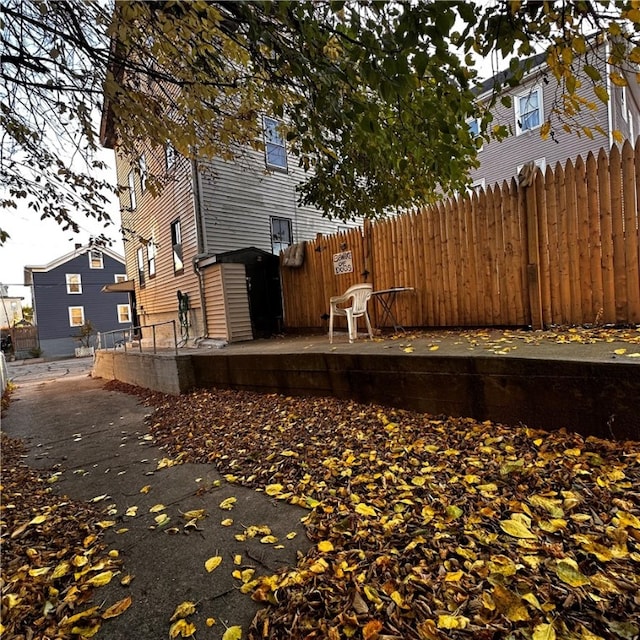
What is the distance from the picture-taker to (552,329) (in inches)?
171

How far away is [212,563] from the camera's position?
73.3 inches

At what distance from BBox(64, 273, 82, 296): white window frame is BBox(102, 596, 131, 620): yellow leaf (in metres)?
29.3

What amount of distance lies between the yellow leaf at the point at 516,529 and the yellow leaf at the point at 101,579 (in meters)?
1.99

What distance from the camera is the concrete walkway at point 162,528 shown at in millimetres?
1567

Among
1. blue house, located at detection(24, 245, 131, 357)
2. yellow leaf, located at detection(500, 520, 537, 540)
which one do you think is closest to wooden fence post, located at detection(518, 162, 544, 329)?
yellow leaf, located at detection(500, 520, 537, 540)

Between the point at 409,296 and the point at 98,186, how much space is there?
4805 millimetres

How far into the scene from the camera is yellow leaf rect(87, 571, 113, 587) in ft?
5.81

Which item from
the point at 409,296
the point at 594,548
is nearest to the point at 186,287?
the point at 409,296

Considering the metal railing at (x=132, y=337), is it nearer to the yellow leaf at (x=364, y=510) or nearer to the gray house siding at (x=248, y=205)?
the gray house siding at (x=248, y=205)

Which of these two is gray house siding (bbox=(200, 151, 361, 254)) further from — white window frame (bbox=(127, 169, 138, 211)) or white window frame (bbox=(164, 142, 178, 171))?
white window frame (bbox=(127, 169, 138, 211))

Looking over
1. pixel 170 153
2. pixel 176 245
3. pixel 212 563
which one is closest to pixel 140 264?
pixel 176 245

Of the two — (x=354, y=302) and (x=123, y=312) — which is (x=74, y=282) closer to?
(x=123, y=312)

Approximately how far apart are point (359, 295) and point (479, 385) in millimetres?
2799

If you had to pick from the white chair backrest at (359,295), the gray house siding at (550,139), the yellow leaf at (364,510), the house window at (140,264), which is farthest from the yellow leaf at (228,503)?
the house window at (140,264)
